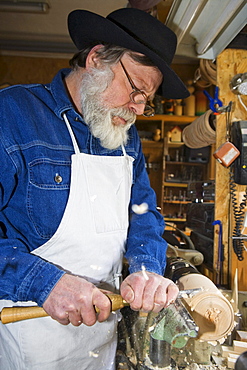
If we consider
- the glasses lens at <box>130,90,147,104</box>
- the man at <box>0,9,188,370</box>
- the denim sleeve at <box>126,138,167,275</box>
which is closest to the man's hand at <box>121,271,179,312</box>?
the man at <box>0,9,188,370</box>

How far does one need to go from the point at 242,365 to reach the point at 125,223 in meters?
0.90

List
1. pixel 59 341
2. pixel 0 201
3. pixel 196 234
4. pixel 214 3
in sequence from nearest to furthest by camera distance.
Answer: pixel 0 201 < pixel 59 341 < pixel 214 3 < pixel 196 234

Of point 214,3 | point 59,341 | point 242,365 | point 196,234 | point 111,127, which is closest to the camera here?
point 242,365

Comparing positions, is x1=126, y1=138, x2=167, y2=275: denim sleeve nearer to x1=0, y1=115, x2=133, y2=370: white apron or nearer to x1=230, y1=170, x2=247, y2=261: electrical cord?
x1=0, y1=115, x2=133, y2=370: white apron

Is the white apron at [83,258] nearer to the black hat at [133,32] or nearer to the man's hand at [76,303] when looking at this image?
the man's hand at [76,303]

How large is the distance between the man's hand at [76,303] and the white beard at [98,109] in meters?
0.68

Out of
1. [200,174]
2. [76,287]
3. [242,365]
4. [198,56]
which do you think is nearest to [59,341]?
[76,287]

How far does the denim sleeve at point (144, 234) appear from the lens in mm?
1425

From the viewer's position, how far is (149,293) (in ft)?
3.98

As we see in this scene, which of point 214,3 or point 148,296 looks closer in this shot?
point 148,296

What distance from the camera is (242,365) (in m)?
0.70

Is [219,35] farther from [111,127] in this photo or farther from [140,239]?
[140,239]

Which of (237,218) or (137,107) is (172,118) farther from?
(137,107)

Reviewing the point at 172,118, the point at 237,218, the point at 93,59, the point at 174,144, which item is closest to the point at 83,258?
the point at 93,59
